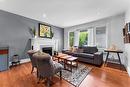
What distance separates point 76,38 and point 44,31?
2.50 metres

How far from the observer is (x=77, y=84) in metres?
2.17

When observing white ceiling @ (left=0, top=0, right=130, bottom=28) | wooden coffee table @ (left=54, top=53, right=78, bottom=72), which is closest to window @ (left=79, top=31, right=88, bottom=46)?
white ceiling @ (left=0, top=0, right=130, bottom=28)

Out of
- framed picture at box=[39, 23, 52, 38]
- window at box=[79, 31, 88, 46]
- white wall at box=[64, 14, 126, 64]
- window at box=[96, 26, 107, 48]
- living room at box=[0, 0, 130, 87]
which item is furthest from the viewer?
window at box=[79, 31, 88, 46]

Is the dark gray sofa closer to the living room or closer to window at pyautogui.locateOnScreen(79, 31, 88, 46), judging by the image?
the living room

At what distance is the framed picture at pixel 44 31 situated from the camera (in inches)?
201

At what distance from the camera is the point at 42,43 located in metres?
5.02

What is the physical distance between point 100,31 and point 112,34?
75cm

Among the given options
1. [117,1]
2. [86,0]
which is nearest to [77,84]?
[86,0]

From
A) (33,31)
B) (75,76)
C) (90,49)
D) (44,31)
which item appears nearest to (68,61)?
(75,76)

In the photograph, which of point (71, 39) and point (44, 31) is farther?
point (71, 39)

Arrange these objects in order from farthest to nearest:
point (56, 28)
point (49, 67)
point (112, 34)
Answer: point (56, 28) → point (112, 34) → point (49, 67)

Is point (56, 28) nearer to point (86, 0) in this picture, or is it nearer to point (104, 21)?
point (104, 21)

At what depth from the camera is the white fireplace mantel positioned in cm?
456

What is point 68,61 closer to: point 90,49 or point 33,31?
point 90,49
